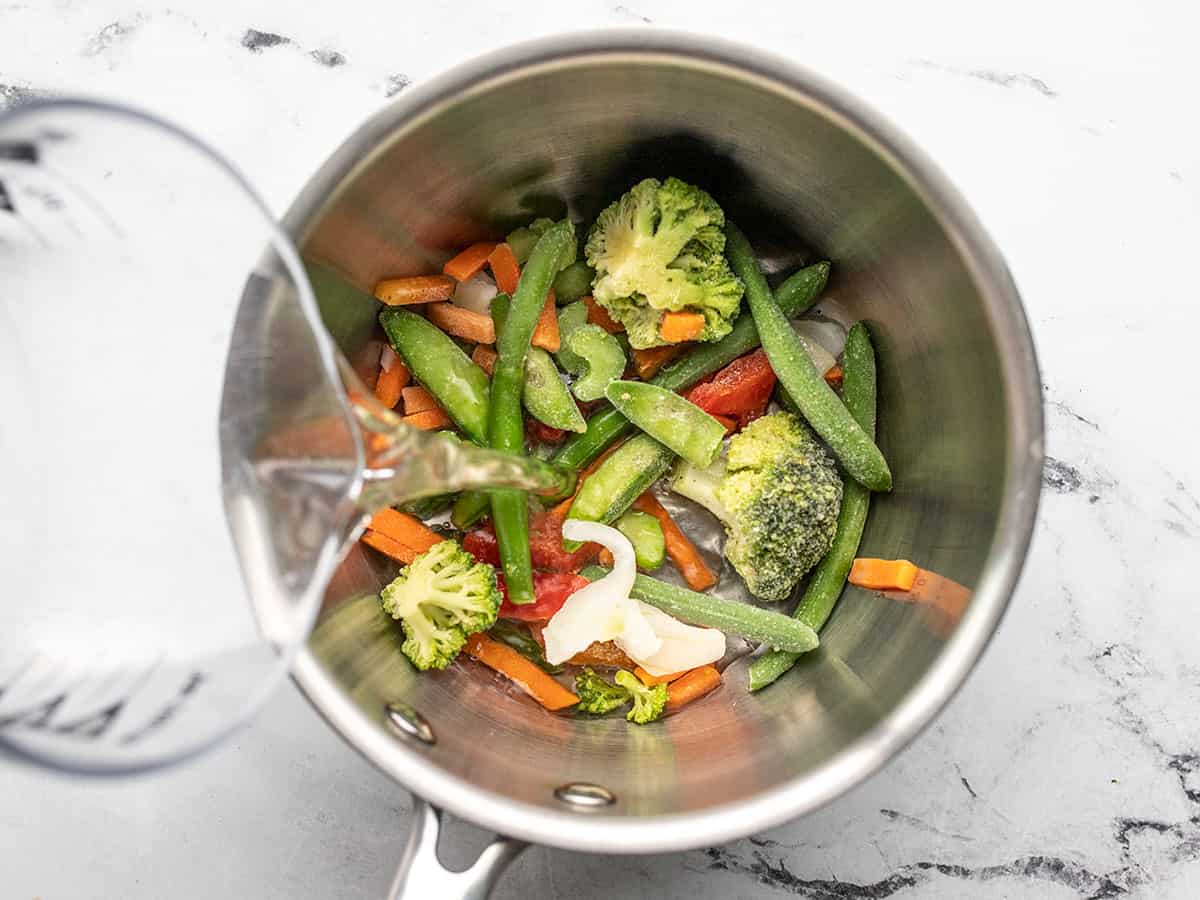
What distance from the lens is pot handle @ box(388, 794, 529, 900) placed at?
6.19 feet

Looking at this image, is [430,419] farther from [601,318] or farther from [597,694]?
[597,694]

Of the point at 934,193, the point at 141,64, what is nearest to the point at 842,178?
the point at 934,193

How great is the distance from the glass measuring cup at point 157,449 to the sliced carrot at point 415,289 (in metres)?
0.51

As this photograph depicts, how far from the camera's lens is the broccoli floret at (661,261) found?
2408 millimetres

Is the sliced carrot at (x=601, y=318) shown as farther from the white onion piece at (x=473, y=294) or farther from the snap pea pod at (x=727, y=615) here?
the snap pea pod at (x=727, y=615)

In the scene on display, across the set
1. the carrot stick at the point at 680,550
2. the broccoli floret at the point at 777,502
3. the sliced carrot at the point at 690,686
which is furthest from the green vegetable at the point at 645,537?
the sliced carrot at the point at 690,686

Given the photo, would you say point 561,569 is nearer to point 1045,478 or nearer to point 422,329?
point 422,329

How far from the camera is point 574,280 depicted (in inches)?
102

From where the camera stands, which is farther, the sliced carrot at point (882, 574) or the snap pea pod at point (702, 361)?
the snap pea pod at point (702, 361)

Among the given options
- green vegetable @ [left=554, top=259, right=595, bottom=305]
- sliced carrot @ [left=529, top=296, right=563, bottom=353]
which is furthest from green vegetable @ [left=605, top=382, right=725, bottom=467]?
green vegetable @ [left=554, top=259, right=595, bottom=305]

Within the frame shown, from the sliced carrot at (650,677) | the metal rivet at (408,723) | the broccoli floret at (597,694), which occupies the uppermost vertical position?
the metal rivet at (408,723)

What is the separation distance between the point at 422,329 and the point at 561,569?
0.66m

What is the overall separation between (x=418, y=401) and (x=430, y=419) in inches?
2.1

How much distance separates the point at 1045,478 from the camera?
104 inches
